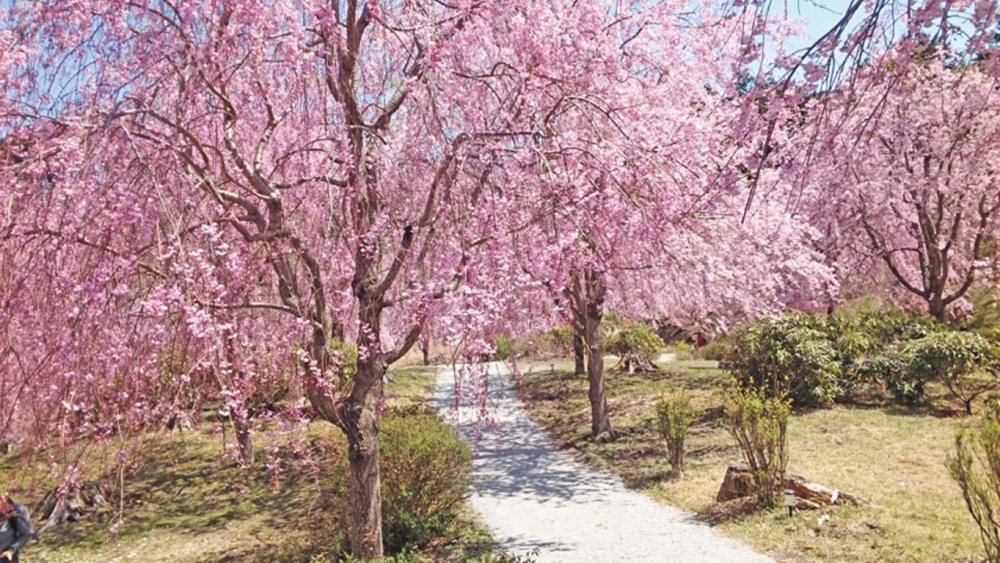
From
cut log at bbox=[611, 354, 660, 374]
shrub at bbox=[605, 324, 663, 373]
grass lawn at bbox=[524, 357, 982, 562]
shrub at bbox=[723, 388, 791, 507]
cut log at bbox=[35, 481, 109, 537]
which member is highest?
shrub at bbox=[605, 324, 663, 373]

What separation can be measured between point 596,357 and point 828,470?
3776 millimetres

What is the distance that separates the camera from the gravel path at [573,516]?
6.01 meters

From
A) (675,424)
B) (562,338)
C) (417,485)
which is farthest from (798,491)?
(562,338)

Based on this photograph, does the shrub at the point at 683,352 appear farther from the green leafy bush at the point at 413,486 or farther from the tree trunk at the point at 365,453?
the tree trunk at the point at 365,453

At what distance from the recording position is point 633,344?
1917 centimetres

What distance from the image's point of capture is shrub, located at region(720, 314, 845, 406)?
38.5ft

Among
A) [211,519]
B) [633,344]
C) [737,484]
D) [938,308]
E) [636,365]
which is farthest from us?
[633,344]

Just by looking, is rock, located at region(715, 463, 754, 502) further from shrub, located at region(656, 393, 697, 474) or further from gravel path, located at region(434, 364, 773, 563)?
shrub, located at region(656, 393, 697, 474)

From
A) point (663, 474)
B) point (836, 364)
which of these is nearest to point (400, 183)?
point (663, 474)

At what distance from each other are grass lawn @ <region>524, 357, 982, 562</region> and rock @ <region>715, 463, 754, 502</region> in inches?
6.7

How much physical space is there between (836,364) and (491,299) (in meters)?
9.46

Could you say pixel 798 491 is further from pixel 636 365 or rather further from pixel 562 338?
pixel 562 338

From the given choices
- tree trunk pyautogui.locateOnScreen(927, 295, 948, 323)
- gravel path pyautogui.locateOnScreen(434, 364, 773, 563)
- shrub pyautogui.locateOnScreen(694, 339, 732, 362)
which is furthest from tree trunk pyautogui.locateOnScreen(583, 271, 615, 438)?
shrub pyautogui.locateOnScreen(694, 339, 732, 362)

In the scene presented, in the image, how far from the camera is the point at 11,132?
4.08 m
